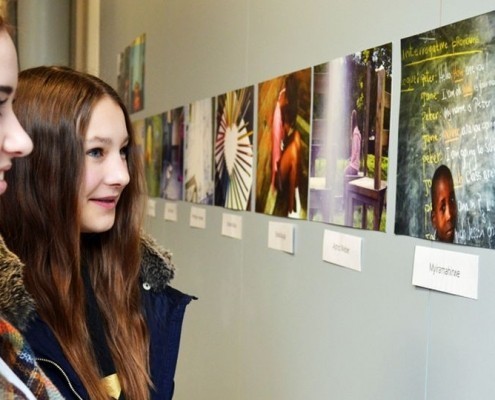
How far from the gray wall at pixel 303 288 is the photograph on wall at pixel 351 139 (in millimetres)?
33

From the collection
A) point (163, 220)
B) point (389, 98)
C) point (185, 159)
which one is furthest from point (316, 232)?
point (163, 220)

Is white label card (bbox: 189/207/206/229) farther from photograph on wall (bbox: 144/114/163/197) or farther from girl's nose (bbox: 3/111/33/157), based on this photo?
girl's nose (bbox: 3/111/33/157)

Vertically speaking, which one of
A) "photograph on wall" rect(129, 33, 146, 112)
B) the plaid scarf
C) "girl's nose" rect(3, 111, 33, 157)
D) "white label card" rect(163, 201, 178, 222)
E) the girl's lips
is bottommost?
the plaid scarf

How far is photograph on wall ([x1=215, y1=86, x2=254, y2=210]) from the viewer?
2.12 meters

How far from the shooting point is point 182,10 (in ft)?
9.18

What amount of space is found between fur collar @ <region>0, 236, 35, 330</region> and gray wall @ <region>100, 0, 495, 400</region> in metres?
0.80

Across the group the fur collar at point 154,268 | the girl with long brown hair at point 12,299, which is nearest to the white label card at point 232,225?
the fur collar at point 154,268

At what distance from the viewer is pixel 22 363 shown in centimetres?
89

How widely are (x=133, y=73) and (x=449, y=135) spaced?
8.63 feet

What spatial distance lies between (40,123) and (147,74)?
2.07 metres

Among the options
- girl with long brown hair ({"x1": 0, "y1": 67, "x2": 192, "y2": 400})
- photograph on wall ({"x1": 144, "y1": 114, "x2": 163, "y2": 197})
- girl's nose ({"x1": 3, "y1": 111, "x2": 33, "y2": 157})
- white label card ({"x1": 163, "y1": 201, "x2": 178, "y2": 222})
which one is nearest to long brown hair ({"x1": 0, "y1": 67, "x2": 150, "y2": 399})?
girl with long brown hair ({"x1": 0, "y1": 67, "x2": 192, "y2": 400})

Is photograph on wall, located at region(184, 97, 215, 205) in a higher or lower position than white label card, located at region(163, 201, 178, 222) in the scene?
higher

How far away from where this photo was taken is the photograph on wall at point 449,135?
1170 millimetres

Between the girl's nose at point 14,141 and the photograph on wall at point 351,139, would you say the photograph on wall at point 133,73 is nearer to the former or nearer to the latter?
the photograph on wall at point 351,139
